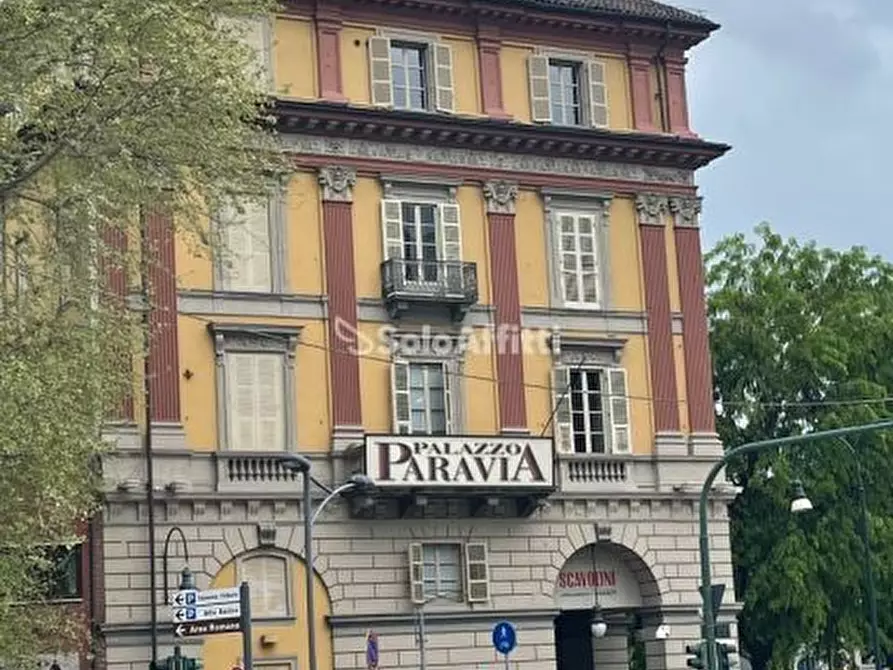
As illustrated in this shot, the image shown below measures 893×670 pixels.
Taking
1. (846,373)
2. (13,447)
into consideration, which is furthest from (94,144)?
(846,373)

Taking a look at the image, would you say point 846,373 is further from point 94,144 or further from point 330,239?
point 94,144

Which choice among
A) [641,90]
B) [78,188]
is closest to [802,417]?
[641,90]

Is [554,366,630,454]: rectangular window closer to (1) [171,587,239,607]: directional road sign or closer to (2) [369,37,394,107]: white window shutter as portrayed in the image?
(2) [369,37,394,107]: white window shutter

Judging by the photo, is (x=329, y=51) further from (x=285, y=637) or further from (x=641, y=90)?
(x=285, y=637)

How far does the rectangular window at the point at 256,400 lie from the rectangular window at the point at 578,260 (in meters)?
7.45

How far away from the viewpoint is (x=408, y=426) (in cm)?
3991

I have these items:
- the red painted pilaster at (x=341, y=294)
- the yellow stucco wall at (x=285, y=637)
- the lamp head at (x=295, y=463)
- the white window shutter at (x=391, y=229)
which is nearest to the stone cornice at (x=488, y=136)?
the red painted pilaster at (x=341, y=294)

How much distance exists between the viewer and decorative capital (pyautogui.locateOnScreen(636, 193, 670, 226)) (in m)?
43.3

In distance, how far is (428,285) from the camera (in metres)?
40.5

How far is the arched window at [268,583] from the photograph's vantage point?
37.8 m

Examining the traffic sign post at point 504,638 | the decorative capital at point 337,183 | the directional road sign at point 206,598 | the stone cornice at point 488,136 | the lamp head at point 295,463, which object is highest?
the stone cornice at point 488,136

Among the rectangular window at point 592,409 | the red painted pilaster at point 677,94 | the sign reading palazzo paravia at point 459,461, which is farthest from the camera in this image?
the red painted pilaster at point 677,94

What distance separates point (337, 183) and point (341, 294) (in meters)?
2.49

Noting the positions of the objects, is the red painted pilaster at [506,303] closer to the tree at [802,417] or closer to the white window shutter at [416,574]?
the white window shutter at [416,574]
